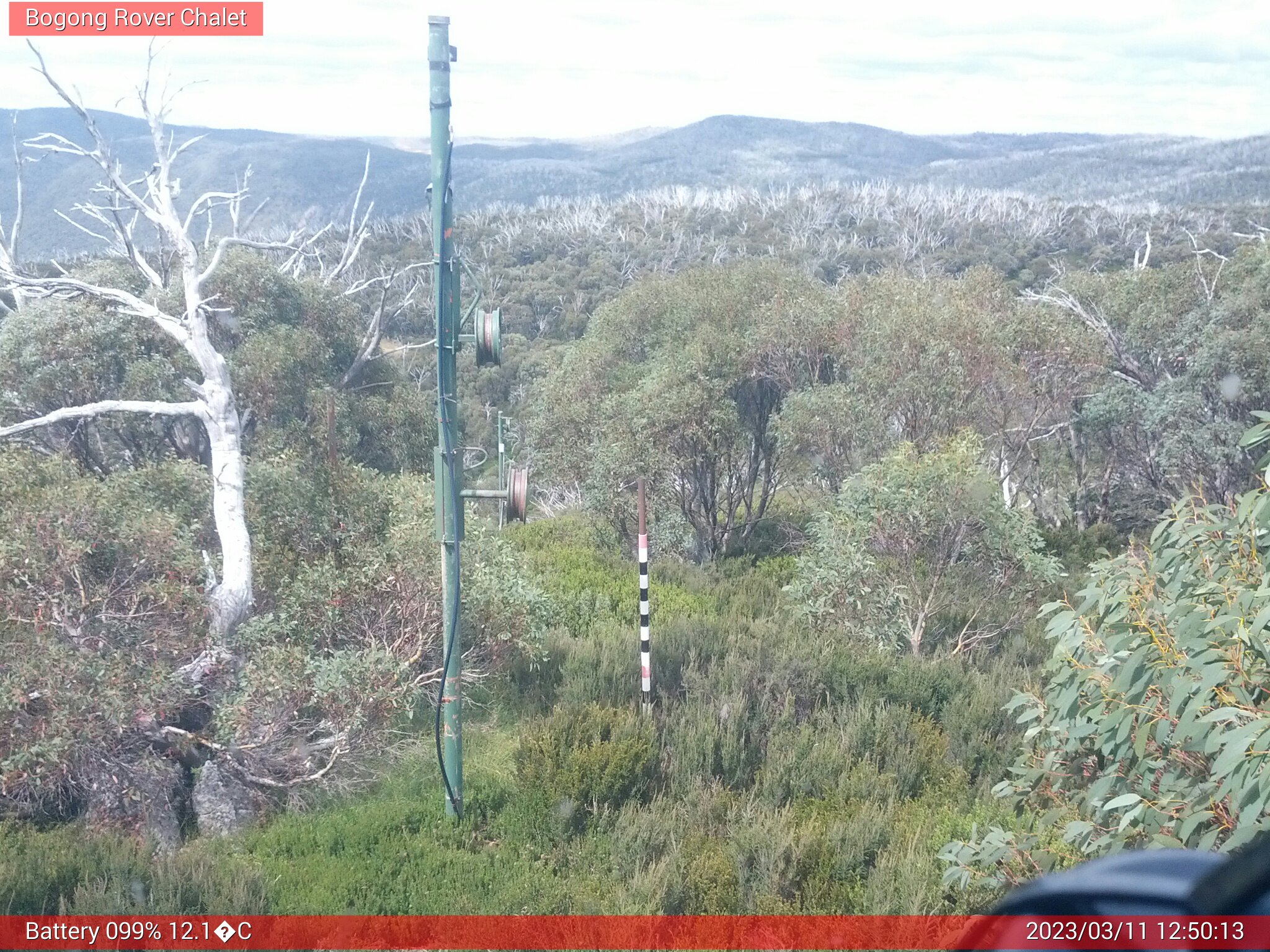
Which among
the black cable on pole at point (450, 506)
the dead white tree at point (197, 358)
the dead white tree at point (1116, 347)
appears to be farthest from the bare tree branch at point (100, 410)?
the dead white tree at point (1116, 347)

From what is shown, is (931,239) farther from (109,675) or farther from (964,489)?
(109,675)

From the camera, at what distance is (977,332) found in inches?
549

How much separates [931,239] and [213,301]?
4384 centimetres

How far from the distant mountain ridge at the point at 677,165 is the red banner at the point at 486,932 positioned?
43453 millimetres

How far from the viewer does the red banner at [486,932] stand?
16.0 ft

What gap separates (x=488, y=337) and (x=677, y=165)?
355 ft

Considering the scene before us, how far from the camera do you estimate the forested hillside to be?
179 inches

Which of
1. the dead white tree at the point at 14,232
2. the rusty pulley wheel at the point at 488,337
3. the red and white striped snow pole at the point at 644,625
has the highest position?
the dead white tree at the point at 14,232

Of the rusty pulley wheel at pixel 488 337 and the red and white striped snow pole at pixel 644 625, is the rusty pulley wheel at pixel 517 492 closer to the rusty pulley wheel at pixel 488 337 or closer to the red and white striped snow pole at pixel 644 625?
the rusty pulley wheel at pixel 488 337

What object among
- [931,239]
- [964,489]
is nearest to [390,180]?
[931,239]

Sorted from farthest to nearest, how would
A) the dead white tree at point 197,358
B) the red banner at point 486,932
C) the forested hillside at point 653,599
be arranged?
the dead white tree at point 197,358
the red banner at point 486,932
the forested hillside at point 653,599

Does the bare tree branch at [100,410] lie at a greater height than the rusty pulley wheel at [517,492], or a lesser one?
greater

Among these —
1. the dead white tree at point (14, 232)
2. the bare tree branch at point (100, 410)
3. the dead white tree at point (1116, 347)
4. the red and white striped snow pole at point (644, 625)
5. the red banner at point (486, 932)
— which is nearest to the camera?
the red banner at point (486, 932)

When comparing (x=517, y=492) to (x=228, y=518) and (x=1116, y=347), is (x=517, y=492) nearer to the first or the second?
(x=228, y=518)
